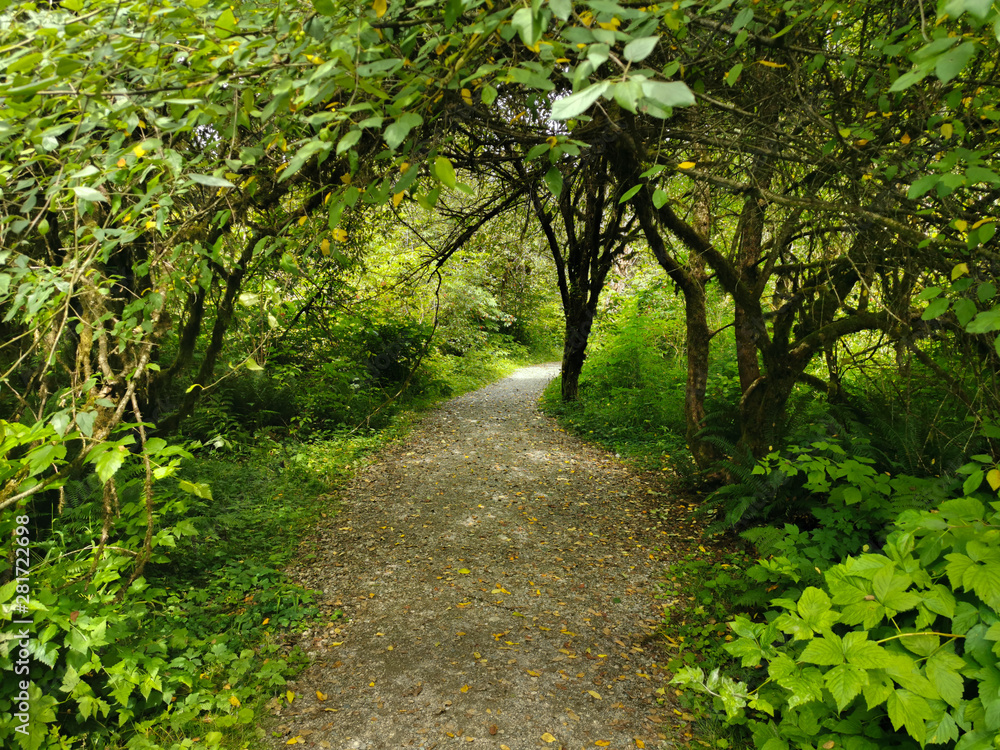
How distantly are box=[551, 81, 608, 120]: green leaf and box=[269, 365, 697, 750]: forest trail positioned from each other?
3105 mm

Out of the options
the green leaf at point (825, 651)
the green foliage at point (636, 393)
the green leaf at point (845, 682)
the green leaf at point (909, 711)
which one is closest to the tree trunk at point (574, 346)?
the green foliage at point (636, 393)

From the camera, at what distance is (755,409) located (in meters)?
5.08

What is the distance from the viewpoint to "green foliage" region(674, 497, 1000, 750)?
1.81 meters

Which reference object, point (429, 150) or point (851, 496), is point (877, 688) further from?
point (429, 150)

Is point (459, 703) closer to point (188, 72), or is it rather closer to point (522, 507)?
point (522, 507)

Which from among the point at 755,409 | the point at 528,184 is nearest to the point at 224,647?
the point at 528,184

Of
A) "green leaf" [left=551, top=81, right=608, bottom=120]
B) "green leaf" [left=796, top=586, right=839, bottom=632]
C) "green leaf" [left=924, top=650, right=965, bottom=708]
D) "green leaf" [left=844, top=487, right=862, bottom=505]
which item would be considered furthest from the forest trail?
"green leaf" [left=551, top=81, right=608, bottom=120]

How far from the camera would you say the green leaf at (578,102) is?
0.97 metres

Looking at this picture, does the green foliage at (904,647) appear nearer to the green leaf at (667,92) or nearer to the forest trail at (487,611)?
the forest trail at (487,611)

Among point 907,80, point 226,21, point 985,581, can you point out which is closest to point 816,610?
point 985,581

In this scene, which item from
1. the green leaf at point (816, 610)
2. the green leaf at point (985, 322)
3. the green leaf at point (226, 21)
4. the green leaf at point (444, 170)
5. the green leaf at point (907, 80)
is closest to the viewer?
the green leaf at point (907, 80)

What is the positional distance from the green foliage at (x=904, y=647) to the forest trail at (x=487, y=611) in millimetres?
960

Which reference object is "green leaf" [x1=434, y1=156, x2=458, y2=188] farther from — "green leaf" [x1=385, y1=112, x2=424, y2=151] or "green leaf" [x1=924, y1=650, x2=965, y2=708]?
"green leaf" [x1=924, y1=650, x2=965, y2=708]

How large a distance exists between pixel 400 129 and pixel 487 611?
3.58m
